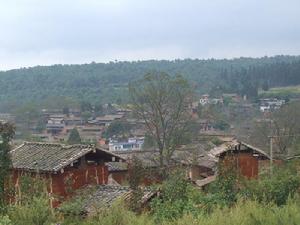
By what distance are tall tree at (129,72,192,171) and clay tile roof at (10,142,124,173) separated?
1589 cm

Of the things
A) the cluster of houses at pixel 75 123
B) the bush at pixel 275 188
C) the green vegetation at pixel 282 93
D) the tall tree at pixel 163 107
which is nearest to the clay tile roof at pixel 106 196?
the bush at pixel 275 188

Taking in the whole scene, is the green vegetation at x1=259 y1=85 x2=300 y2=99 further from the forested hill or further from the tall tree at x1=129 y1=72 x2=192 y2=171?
the tall tree at x1=129 y1=72 x2=192 y2=171

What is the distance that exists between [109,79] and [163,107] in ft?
299

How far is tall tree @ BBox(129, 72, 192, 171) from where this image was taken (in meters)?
35.8

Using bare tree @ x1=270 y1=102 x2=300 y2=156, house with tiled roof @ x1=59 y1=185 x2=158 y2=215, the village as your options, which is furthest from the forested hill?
house with tiled roof @ x1=59 y1=185 x2=158 y2=215

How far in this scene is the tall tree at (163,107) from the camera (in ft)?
118

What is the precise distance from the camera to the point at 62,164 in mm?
18141

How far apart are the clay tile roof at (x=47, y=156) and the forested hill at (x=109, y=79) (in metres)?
65.3

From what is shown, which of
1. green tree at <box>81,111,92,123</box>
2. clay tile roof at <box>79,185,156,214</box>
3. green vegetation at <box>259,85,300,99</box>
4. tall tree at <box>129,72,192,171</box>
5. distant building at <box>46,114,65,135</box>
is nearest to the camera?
clay tile roof at <box>79,185,156,214</box>

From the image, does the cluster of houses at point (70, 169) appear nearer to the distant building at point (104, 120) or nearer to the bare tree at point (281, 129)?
the bare tree at point (281, 129)

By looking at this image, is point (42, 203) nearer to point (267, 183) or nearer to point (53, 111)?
point (267, 183)

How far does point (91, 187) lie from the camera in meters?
17.3

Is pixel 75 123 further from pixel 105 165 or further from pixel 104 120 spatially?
pixel 105 165

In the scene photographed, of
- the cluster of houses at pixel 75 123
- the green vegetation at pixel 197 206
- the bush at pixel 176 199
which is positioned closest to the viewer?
the green vegetation at pixel 197 206
